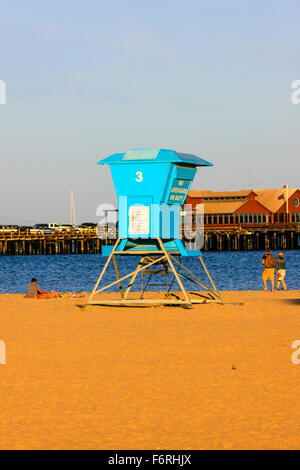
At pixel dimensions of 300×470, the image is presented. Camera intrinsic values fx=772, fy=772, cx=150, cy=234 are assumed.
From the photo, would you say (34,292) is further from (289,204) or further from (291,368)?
(289,204)

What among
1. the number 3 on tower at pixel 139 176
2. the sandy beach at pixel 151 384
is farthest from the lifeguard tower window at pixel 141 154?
the sandy beach at pixel 151 384

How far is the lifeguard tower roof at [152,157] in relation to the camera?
17.9 meters

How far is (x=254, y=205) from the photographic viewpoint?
105188mm

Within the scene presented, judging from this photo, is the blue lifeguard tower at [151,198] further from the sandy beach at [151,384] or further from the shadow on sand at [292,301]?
the shadow on sand at [292,301]

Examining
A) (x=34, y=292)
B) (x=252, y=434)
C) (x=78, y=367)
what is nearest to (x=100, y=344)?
(x=78, y=367)

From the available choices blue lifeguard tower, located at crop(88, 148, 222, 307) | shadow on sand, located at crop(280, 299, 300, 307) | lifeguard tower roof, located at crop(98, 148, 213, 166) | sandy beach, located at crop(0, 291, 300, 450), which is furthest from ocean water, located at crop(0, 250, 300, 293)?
sandy beach, located at crop(0, 291, 300, 450)

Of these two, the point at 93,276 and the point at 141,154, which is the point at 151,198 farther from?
the point at 93,276

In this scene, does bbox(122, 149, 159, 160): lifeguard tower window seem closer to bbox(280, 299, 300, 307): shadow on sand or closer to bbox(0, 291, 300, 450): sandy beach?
bbox(0, 291, 300, 450): sandy beach

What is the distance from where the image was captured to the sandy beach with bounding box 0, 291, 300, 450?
670 centimetres

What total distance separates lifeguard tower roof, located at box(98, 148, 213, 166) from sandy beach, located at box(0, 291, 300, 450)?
3959mm

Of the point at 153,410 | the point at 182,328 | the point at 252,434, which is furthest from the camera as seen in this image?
the point at 182,328

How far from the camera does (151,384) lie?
8.90 metres

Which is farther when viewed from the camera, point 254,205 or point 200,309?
point 254,205
